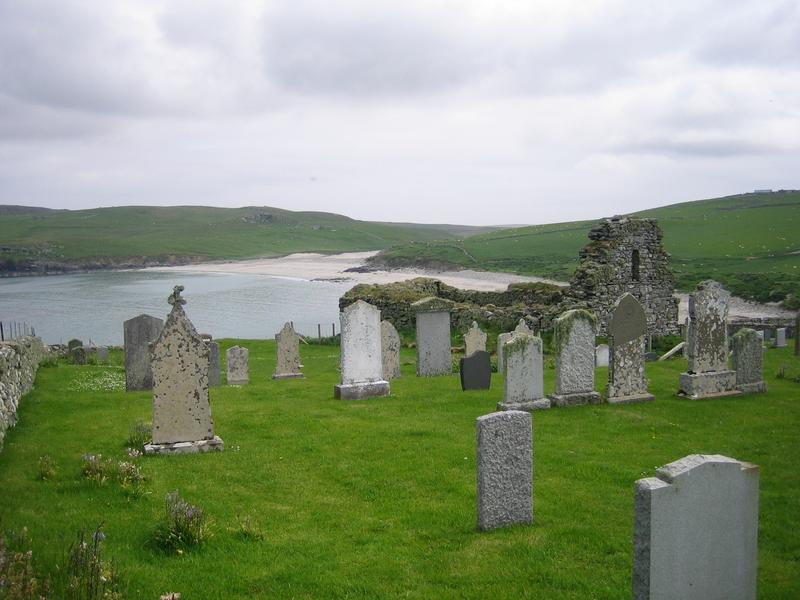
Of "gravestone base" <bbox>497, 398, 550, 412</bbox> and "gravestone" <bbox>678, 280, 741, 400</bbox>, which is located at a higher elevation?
"gravestone" <bbox>678, 280, 741, 400</bbox>

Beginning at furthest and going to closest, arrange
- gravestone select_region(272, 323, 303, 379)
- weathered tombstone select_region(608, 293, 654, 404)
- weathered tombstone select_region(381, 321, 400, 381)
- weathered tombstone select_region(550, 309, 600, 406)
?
1. gravestone select_region(272, 323, 303, 379)
2. weathered tombstone select_region(381, 321, 400, 381)
3. weathered tombstone select_region(608, 293, 654, 404)
4. weathered tombstone select_region(550, 309, 600, 406)

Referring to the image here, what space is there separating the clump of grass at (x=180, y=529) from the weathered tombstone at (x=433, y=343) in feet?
36.2

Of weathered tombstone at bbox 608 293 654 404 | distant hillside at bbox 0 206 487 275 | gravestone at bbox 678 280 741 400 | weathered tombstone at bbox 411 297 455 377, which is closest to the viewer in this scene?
weathered tombstone at bbox 608 293 654 404

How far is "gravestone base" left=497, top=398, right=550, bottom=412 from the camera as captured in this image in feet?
37.3

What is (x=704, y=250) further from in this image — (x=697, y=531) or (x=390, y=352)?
(x=697, y=531)

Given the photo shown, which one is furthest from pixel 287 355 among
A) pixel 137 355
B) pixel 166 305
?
pixel 166 305

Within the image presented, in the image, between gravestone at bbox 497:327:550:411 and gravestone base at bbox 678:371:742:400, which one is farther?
gravestone base at bbox 678:371:742:400

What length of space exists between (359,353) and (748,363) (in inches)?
298

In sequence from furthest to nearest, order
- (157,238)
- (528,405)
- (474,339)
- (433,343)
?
(157,238), (474,339), (433,343), (528,405)

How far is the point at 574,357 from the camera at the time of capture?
39.4 ft

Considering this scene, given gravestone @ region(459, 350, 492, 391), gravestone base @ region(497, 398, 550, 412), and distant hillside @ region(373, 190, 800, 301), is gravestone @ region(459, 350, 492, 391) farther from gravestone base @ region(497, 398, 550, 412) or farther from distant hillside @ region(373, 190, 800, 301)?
distant hillside @ region(373, 190, 800, 301)

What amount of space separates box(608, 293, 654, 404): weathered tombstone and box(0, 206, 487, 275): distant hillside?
112 m

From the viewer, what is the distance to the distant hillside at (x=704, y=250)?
153 ft

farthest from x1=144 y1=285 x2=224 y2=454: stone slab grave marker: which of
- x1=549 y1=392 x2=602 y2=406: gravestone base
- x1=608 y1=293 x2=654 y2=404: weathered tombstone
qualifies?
x1=608 y1=293 x2=654 y2=404: weathered tombstone
